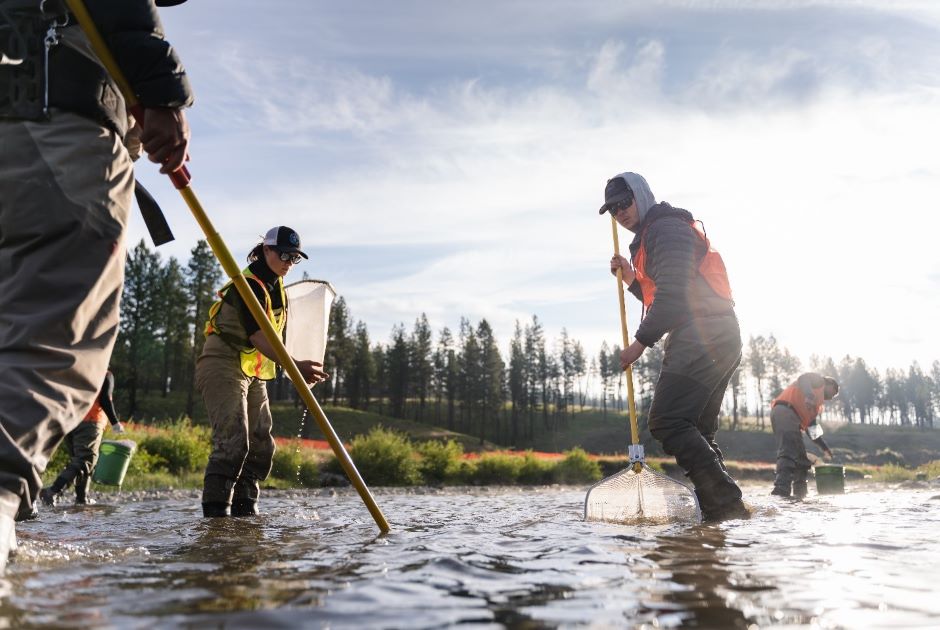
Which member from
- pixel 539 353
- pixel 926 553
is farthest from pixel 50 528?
pixel 539 353

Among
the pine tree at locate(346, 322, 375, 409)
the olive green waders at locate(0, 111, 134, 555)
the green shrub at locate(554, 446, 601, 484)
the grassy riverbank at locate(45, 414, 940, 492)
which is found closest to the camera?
the olive green waders at locate(0, 111, 134, 555)

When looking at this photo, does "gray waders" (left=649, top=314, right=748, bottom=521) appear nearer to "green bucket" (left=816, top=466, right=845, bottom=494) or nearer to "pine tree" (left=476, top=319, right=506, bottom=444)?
"green bucket" (left=816, top=466, right=845, bottom=494)

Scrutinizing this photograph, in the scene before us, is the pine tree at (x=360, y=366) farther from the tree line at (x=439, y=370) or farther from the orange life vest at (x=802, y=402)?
the orange life vest at (x=802, y=402)

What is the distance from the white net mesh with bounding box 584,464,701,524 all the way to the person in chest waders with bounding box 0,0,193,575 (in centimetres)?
368

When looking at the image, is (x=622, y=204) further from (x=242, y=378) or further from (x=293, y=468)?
(x=293, y=468)

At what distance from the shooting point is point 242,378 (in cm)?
580

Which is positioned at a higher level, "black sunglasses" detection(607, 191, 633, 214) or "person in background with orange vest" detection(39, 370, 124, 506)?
"black sunglasses" detection(607, 191, 633, 214)

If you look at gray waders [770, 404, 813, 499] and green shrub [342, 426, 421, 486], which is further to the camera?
green shrub [342, 426, 421, 486]

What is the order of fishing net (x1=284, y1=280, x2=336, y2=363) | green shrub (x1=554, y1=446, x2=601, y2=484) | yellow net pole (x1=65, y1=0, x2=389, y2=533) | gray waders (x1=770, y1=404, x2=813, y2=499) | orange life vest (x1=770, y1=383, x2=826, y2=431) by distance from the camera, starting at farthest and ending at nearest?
green shrub (x1=554, y1=446, x2=601, y2=484)
orange life vest (x1=770, y1=383, x2=826, y2=431)
gray waders (x1=770, y1=404, x2=813, y2=499)
fishing net (x1=284, y1=280, x2=336, y2=363)
yellow net pole (x1=65, y1=0, x2=389, y2=533)

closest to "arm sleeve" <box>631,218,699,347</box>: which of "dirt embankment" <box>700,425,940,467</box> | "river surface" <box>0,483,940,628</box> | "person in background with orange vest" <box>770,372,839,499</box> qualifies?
"river surface" <box>0,483,940,628</box>

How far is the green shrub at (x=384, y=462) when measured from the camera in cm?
1739

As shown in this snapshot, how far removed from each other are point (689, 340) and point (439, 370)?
95.5 m

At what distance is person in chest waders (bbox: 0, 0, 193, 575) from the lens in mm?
2211

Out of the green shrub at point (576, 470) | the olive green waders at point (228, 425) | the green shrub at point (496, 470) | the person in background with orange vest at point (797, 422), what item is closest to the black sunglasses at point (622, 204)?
the olive green waders at point (228, 425)
